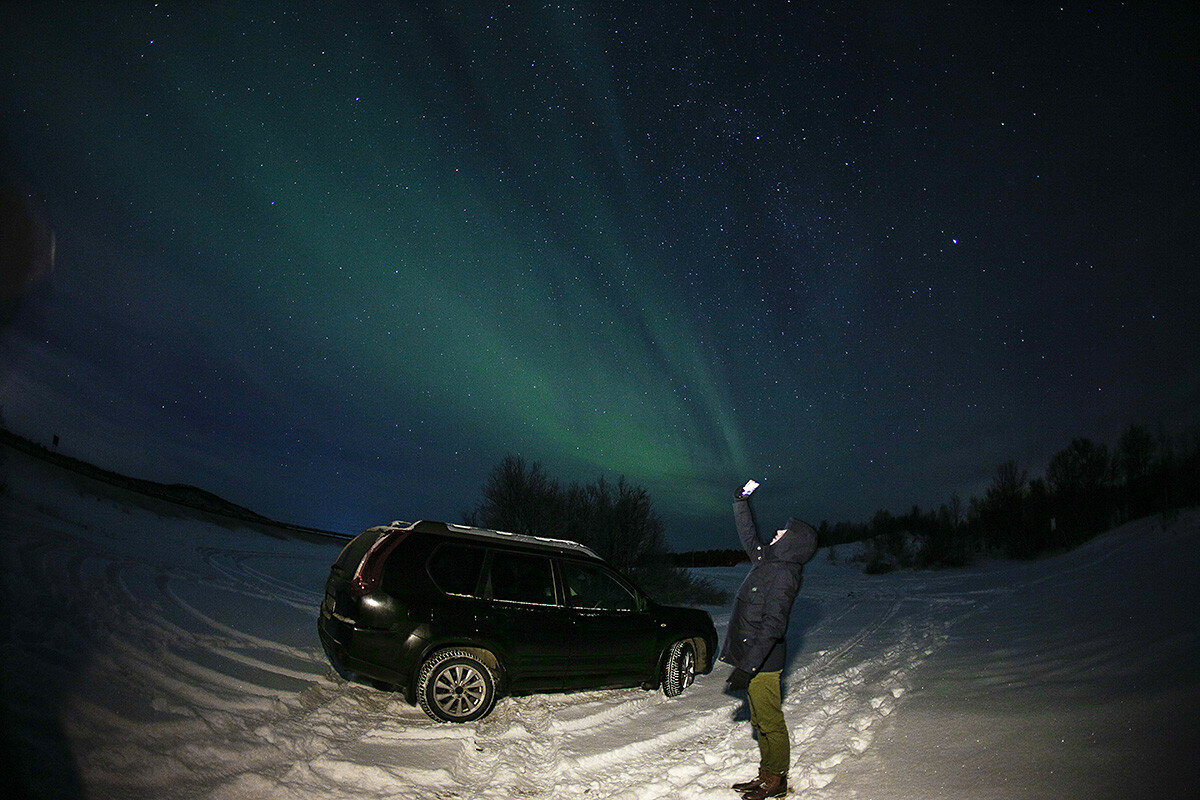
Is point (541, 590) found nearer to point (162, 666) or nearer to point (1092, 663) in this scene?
point (162, 666)

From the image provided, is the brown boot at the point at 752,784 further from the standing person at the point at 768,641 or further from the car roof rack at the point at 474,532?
the car roof rack at the point at 474,532

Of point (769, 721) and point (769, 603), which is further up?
point (769, 603)

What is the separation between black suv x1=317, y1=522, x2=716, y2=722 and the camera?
5426mm

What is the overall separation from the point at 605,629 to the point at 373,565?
108 inches

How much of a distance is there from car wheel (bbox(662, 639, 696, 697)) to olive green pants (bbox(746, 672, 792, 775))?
9.68ft

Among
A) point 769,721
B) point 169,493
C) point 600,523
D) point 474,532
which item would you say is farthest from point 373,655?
point 169,493

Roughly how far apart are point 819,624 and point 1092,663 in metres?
7.13

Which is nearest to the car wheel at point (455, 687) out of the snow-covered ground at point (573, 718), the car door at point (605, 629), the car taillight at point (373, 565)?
the snow-covered ground at point (573, 718)

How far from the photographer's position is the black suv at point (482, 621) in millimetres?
5426

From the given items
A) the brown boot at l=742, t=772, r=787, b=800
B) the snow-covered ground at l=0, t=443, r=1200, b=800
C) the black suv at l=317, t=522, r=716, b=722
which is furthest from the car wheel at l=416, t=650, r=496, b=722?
the brown boot at l=742, t=772, r=787, b=800

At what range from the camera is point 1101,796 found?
3439mm

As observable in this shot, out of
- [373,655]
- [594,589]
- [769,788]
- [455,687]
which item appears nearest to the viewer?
[769,788]

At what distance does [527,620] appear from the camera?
6094mm

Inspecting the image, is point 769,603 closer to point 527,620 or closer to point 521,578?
point 527,620
